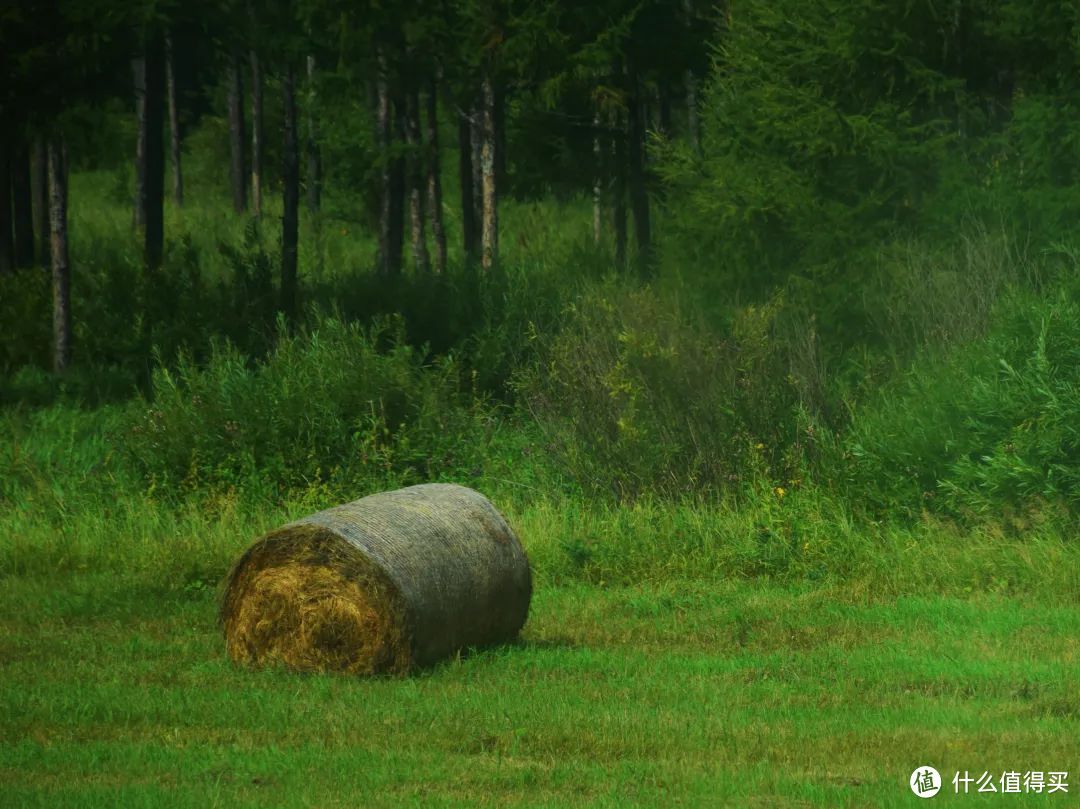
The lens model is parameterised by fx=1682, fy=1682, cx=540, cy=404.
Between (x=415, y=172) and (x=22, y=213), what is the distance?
754 centimetres

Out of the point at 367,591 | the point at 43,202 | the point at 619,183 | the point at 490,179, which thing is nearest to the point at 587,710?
the point at 367,591

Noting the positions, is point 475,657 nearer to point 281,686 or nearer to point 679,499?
point 281,686

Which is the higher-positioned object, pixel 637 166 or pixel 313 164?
pixel 313 164

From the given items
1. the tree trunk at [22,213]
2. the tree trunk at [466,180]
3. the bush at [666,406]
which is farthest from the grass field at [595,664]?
the tree trunk at [466,180]

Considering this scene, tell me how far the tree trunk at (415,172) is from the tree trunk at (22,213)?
23.4 ft

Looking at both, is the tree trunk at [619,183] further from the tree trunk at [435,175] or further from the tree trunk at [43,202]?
the tree trunk at [43,202]

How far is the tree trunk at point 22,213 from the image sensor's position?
3161cm

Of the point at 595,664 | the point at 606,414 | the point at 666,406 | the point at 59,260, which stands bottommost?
the point at 595,664

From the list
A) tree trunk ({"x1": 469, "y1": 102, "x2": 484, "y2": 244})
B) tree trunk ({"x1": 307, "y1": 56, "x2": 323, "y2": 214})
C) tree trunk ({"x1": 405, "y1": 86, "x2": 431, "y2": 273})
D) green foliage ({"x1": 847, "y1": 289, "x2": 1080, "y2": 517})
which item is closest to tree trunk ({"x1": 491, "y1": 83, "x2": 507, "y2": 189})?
tree trunk ({"x1": 405, "y1": 86, "x2": 431, "y2": 273})

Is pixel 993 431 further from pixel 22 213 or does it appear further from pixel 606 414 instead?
pixel 22 213

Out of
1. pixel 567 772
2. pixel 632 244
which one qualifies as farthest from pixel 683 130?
pixel 567 772

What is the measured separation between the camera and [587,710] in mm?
8430
